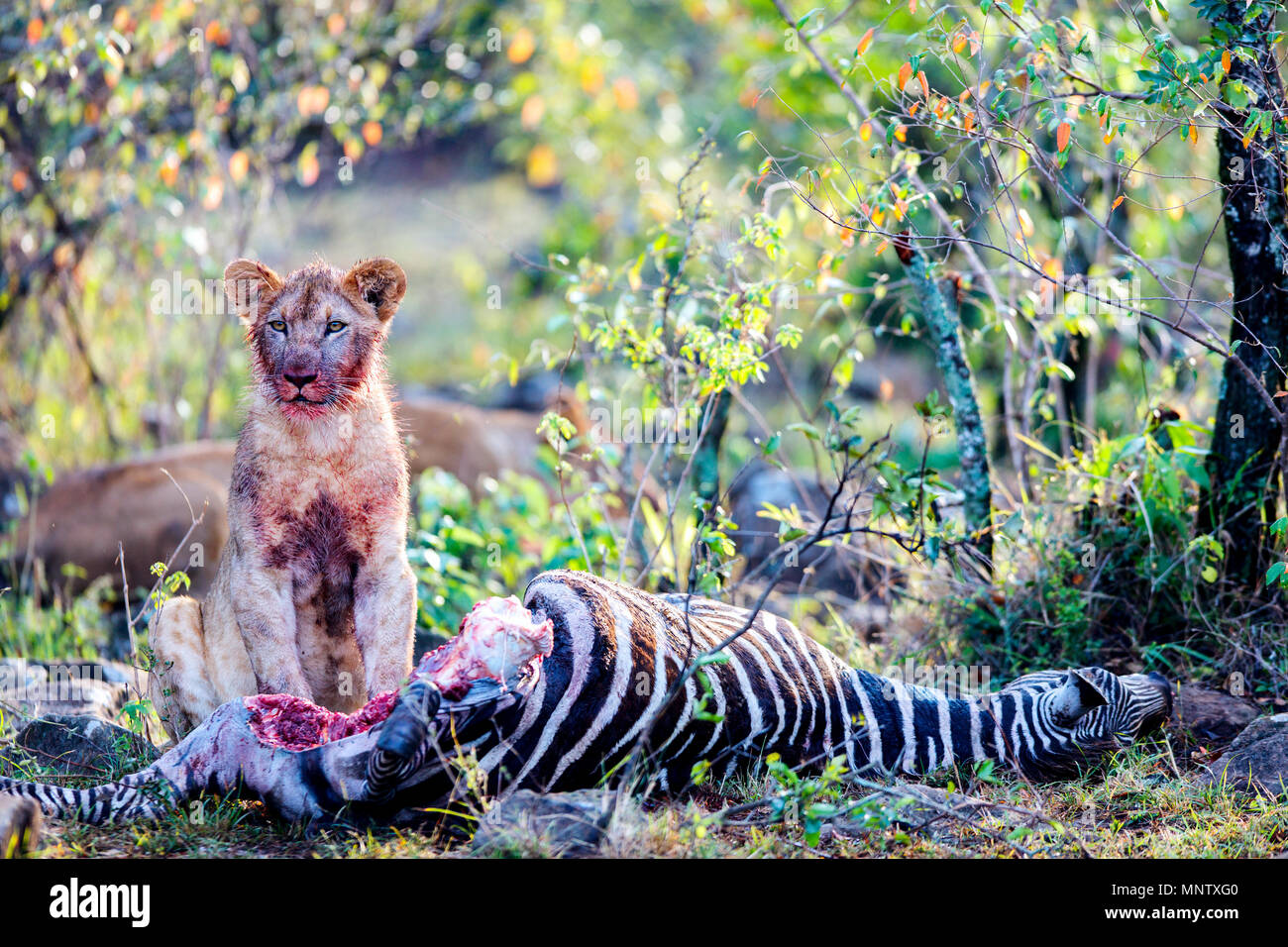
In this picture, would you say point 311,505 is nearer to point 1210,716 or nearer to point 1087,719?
point 1087,719

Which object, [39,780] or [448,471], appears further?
[448,471]

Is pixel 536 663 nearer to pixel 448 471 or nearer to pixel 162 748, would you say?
pixel 162 748

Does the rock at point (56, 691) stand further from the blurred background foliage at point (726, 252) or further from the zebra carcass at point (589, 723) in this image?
the blurred background foliage at point (726, 252)

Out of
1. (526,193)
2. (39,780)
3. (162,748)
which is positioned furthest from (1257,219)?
(526,193)

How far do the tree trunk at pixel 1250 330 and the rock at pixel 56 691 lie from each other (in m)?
5.01

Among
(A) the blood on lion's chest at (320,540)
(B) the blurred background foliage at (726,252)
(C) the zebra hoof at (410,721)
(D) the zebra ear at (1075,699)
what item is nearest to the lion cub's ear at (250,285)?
(A) the blood on lion's chest at (320,540)

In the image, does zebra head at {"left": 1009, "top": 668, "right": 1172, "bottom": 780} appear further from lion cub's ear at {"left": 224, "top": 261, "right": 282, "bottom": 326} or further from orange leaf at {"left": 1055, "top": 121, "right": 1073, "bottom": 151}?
lion cub's ear at {"left": 224, "top": 261, "right": 282, "bottom": 326}

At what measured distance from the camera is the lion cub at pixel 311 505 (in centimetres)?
418

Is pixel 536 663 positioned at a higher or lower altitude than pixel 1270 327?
lower

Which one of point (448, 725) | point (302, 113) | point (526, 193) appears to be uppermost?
point (526, 193)

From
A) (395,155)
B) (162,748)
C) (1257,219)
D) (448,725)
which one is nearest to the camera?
(448,725)

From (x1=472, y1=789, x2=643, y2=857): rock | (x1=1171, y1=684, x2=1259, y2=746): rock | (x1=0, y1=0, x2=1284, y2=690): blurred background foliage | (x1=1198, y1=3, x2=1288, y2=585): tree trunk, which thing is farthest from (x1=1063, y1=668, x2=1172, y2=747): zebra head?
(x1=472, y1=789, x2=643, y2=857): rock

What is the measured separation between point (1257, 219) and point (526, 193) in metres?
16.1

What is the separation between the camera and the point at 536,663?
3811mm
